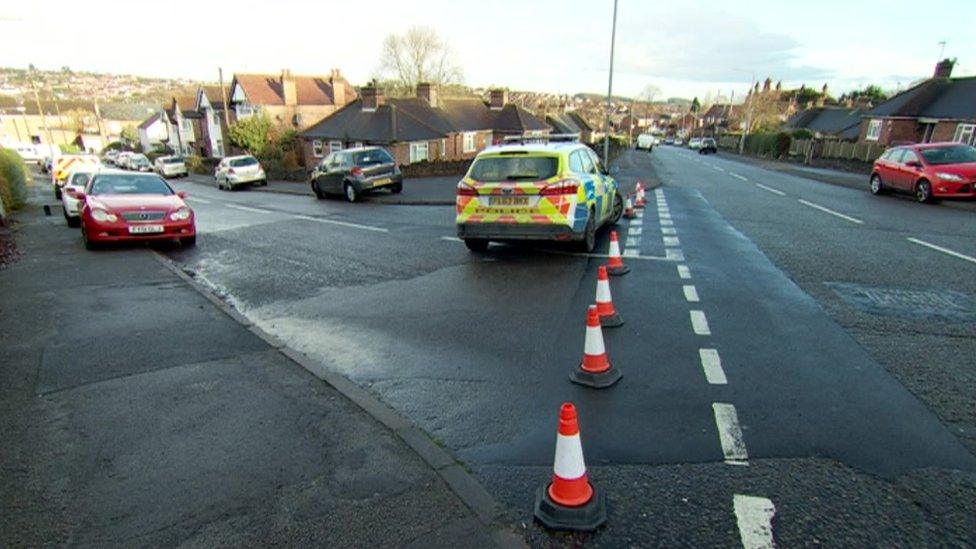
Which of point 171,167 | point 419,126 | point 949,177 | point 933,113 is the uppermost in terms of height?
point 933,113

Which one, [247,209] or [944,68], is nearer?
[247,209]

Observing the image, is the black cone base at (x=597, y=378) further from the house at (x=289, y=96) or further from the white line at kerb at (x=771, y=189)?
the house at (x=289, y=96)

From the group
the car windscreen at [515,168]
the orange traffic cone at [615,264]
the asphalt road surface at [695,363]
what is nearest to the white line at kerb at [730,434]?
the asphalt road surface at [695,363]

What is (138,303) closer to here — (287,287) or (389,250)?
(287,287)

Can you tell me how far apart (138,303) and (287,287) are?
185 cm

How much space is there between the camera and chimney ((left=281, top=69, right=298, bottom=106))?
51506mm

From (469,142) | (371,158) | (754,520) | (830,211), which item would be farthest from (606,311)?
(469,142)

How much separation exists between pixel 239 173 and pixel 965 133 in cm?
4448

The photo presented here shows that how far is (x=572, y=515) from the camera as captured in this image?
107 inches

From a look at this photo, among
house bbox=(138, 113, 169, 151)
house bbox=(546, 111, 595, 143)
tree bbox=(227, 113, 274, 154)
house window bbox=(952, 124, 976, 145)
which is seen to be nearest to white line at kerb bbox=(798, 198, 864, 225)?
house window bbox=(952, 124, 976, 145)

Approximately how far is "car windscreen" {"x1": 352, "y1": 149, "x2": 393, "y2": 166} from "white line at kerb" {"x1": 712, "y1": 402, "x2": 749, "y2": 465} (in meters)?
18.2

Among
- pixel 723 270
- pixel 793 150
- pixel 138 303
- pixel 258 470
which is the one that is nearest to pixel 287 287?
pixel 138 303

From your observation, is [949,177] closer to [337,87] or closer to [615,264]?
[615,264]

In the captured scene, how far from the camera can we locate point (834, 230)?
11.0 metres
